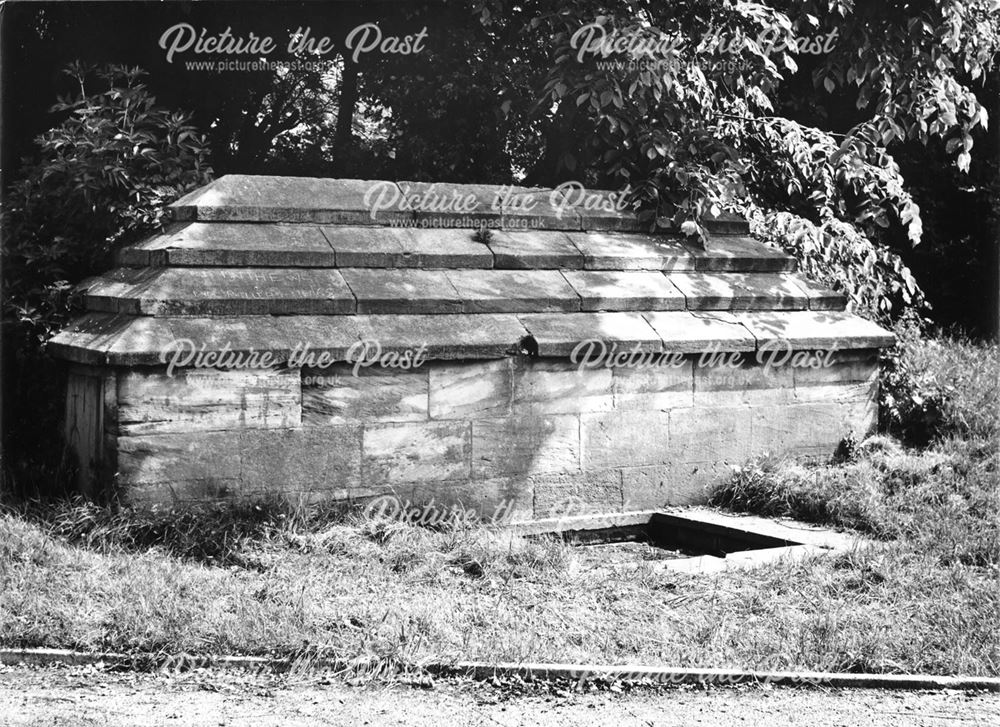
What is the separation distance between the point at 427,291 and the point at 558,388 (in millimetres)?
1044

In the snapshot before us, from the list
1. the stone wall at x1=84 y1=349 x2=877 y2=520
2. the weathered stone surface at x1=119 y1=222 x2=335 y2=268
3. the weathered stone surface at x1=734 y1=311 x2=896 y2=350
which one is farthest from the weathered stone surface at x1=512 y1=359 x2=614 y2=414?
the weathered stone surface at x1=119 y1=222 x2=335 y2=268

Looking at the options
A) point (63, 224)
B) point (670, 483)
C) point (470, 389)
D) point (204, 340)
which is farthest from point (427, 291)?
point (63, 224)

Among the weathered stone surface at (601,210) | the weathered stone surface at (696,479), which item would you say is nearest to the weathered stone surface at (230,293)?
the weathered stone surface at (601,210)

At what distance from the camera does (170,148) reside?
8.18 metres

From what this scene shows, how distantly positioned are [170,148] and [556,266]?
3089 millimetres

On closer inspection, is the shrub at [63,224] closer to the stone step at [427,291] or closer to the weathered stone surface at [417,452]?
the stone step at [427,291]

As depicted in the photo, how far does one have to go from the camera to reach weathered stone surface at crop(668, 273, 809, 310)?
306 inches

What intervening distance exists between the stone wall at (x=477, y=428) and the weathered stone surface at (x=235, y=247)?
2.65 feet

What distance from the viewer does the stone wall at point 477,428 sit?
235 inches

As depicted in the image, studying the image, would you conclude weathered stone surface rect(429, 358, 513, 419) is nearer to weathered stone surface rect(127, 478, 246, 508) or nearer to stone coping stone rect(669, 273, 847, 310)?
weathered stone surface rect(127, 478, 246, 508)

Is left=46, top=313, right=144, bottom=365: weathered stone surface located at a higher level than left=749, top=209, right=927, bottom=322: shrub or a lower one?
lower

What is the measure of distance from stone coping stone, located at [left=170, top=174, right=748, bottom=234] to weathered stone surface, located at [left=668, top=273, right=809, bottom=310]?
1.97ft

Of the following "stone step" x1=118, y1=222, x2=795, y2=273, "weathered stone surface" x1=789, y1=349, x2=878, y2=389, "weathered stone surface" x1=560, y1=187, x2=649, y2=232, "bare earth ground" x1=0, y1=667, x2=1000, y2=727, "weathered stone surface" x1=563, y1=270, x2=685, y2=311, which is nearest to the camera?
"bare earth ground" x1=0, y1=667, x2=1000, y2=727

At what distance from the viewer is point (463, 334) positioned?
671 cm
